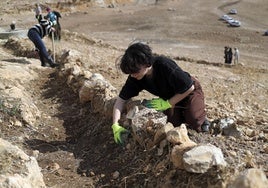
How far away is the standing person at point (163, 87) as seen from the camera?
3.83 meters

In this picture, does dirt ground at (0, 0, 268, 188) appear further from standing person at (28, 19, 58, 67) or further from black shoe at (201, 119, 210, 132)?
standing person at (28, 19, 58, 67)

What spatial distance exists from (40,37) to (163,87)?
548 cm

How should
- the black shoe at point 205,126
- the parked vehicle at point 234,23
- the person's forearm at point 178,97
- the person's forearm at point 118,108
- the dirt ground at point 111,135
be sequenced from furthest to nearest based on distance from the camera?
the parked vehicle at point 234,23, the person's forearm at point 118,108, the black shoe at point 205,126, the person's forearm at point 178,97, the dirt ground at point 111,135

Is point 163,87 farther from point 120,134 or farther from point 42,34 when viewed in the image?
point 42,34

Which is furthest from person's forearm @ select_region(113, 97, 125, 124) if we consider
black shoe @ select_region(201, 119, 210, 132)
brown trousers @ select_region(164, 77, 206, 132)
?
black shoe @ select_region(201, 119, 210, 132)

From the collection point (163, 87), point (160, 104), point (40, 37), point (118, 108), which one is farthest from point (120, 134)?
point (40, 37)

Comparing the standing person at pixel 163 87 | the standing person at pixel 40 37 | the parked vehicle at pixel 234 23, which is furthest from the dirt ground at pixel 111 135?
the parked vehicle at pixel 234 23

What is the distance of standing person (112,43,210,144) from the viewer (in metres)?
3.83

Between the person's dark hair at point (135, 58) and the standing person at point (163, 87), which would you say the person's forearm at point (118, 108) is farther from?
the person's dark hair at point (135, 58)

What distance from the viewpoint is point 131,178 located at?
361 centimetres

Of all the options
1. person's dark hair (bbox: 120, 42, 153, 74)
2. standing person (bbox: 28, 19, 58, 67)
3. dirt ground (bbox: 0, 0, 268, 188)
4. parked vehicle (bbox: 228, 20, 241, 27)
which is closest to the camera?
dirt ground (bbox: 0, 0, 268, 188)

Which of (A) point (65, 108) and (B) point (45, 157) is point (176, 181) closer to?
(B) point (45, 157)

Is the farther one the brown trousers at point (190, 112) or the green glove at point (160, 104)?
the brown trousers at point (190, 112)

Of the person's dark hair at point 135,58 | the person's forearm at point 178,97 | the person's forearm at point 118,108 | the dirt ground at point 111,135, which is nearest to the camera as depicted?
the dirt ground at point 111,135
